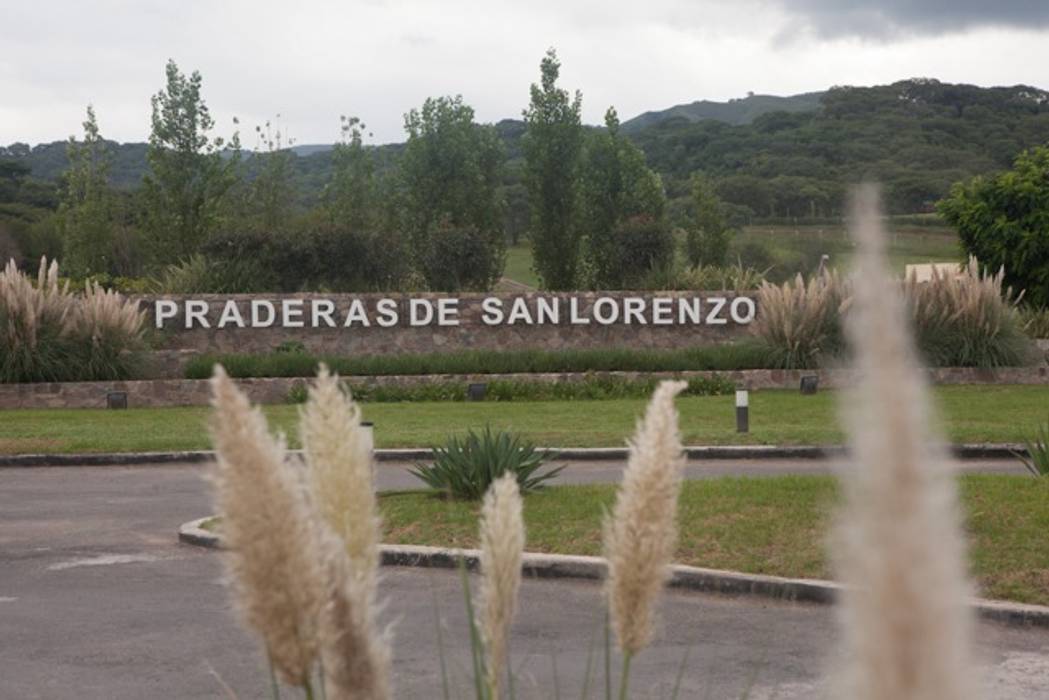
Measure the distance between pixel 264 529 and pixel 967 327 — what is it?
2932cm

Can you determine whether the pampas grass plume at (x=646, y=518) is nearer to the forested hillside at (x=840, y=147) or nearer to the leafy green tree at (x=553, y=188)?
the leafy green tree at (x=553, y=188)

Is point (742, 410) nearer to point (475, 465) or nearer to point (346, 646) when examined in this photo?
point (475, 465)

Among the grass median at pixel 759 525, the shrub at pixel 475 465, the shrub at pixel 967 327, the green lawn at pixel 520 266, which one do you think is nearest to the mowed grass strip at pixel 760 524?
the grass median at pixel 759 525

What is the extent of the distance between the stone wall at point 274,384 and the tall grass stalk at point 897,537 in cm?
2698

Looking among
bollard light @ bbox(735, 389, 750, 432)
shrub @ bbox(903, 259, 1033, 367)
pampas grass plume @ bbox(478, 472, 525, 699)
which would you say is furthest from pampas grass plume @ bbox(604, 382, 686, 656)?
shrub @ bbox(903, 259, 1033, 367)

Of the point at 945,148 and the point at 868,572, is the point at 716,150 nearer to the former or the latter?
the point at 945,148

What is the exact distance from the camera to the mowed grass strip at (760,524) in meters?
10.8

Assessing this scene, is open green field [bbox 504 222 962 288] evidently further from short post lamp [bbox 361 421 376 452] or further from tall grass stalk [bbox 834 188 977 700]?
tall grass stalk [bbox 834 188 977 700]

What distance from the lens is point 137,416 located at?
2616cm

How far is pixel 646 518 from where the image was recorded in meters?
2.15

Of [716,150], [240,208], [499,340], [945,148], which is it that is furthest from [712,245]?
[716,150]

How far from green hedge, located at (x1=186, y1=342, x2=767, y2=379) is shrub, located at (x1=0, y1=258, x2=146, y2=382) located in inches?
56.9

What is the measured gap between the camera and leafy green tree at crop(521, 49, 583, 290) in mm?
45062

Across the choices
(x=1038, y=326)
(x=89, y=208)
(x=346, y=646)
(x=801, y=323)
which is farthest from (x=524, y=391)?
(x=346, y=646)
